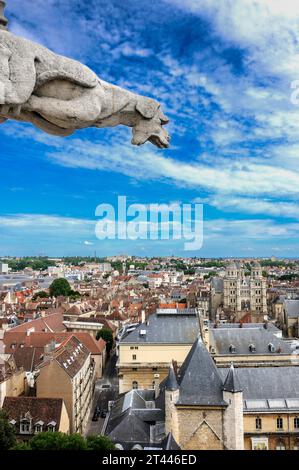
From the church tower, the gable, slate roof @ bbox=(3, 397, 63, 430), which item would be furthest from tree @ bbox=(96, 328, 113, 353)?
the church tower

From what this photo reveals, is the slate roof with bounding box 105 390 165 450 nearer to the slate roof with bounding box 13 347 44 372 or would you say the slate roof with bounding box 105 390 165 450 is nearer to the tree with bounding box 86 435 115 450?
the tree with bounding box 86 435 115 450

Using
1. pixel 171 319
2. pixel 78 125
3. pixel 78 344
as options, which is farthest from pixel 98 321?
pixel 78 125

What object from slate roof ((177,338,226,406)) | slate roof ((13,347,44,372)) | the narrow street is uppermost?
slate roof ((177,338,226,406))

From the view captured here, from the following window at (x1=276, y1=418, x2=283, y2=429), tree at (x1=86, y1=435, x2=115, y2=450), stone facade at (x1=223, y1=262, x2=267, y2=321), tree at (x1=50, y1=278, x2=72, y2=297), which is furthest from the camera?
tree at (x1=50, y1=278, x2=72, y2=297)

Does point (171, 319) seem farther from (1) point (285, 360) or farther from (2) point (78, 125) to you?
(2) point (78, 125)

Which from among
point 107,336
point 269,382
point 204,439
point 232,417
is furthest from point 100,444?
point 107,336

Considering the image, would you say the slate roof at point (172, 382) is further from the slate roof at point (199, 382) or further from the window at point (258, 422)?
the window at point (258, 422)

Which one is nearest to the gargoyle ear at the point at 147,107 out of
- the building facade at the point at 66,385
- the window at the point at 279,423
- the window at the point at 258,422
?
the window at the point at 258,422
